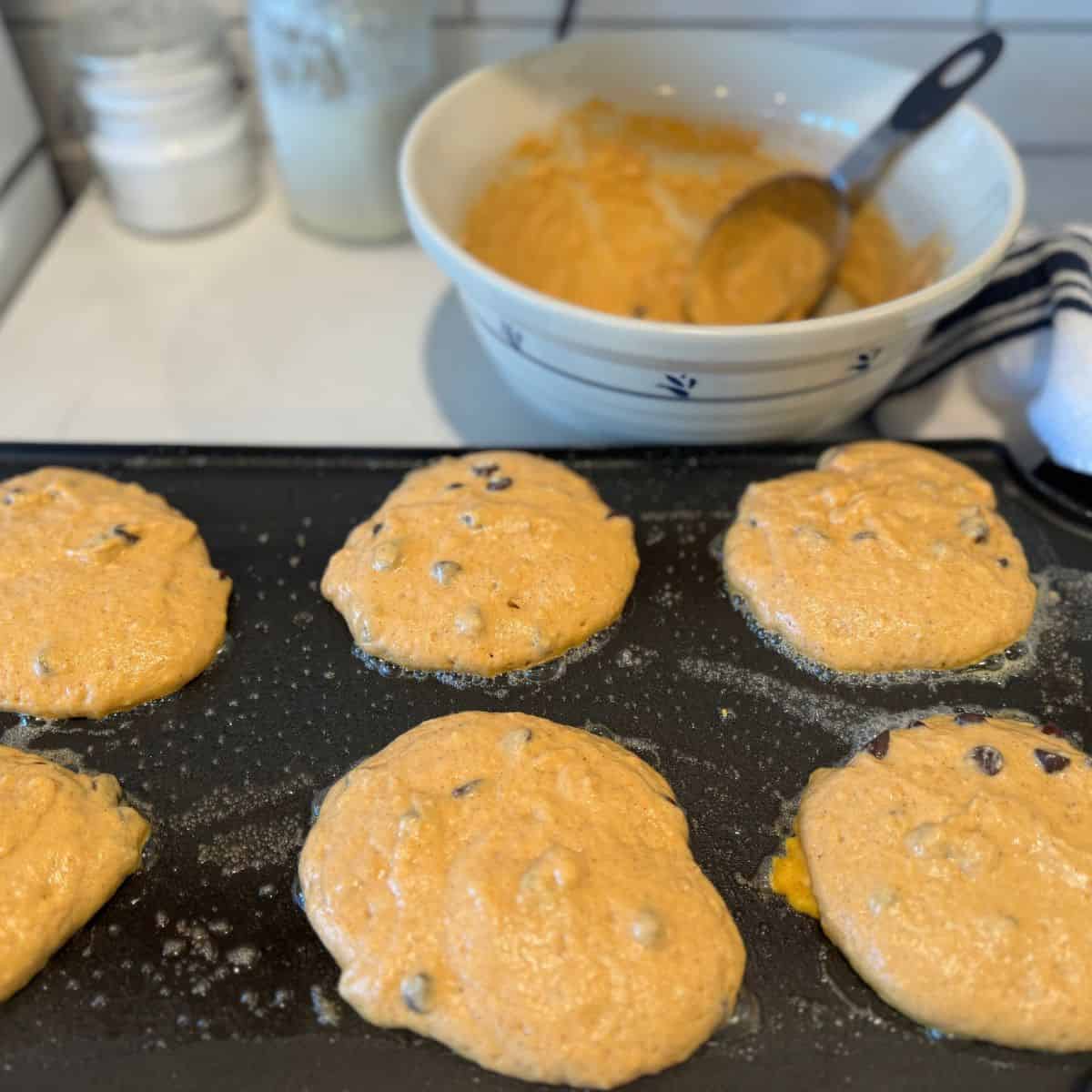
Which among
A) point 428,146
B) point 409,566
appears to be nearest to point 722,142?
point 428,146

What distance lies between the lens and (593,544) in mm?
897

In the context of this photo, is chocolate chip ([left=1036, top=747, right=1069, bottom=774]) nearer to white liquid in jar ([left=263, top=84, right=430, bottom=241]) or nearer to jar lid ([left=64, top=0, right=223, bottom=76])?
white liquid in jar ([left=263, top=84, right=430, bottom=241])

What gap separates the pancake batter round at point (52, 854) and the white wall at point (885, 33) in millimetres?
1090

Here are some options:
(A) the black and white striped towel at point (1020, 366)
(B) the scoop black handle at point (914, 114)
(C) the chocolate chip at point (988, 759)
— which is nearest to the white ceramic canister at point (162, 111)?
(B) the scoop black handle at point (914, 114)

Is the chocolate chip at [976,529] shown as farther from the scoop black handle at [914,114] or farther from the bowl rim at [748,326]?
the scoop black handle at [914,114]

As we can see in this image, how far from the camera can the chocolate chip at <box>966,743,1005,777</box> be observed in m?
0.75

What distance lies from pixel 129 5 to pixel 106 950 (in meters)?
1.22

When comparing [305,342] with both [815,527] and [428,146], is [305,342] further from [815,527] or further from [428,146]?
[815,527]

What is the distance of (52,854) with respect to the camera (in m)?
0.70

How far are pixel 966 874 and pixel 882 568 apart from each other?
0.91 ft

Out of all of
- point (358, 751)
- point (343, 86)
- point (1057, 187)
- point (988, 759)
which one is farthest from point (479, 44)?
point (988, 759)

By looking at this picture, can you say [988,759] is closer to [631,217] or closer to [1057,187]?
[631,217]

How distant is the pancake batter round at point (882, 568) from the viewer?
0.84 metres

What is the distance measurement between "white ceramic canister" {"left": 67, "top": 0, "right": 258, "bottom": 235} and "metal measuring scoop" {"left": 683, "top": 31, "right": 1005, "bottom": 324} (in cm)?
70
